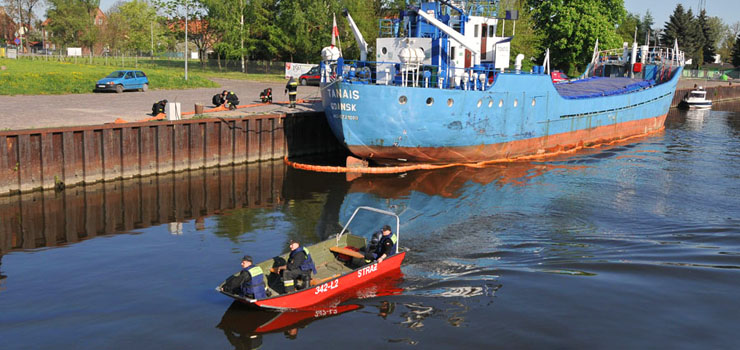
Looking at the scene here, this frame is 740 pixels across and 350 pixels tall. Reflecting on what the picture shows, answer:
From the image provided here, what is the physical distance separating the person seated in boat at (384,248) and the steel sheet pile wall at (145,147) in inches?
606

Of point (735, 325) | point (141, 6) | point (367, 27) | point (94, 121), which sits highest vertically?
point (141, 6)

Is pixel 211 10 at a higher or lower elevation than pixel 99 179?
higher

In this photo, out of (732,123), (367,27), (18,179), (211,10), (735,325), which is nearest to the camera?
(735,325)

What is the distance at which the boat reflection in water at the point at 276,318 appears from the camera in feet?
46.2

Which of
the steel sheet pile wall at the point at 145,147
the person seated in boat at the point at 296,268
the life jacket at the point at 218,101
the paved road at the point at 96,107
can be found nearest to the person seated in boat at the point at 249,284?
the person seated in boat at the point at 296,268

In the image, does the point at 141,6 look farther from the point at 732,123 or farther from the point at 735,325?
the point at 735,325

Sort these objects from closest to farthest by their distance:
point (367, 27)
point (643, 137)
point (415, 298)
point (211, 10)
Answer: point (415, 298) → point (643, 137) → point (367, 27) → point (211, 10)

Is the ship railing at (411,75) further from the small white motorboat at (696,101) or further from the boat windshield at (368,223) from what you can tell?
the small white motorboat at (696,101)

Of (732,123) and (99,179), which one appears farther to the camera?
(732,123)

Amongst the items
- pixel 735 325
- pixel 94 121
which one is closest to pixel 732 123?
pixel 735 325

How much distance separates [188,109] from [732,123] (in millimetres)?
49699

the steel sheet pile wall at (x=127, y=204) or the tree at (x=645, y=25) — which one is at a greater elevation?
the tree at (x=645, y=25)

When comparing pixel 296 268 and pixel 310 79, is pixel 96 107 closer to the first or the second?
pixel 310 79

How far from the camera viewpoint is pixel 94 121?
3086 cm
